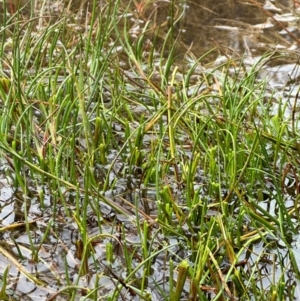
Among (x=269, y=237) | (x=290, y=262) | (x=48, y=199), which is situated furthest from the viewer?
(x=48, y=199)

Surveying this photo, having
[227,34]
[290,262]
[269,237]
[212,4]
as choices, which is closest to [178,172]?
[269,237]

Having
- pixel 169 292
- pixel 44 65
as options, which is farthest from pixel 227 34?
pixel 169 292

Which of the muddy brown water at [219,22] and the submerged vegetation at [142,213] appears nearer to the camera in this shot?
the submerged vegetation at [142,213]

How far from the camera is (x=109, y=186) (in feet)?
7.59

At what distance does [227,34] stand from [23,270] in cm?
261

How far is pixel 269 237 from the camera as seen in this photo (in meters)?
2.07

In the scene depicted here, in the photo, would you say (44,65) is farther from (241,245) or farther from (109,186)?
(241,245)

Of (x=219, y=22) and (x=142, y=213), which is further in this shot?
(x=219, y=22)

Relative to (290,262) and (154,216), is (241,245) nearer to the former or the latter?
(290,262)

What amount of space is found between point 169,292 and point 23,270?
41cm

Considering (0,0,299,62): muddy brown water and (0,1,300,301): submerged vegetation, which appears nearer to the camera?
(0,1,300,301): submerged vegetation

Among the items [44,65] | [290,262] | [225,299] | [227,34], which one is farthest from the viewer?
[227,34]

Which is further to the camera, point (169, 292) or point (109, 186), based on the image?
point (109, 186)

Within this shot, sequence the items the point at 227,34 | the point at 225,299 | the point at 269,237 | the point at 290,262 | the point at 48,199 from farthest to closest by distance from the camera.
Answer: the point at 227,34, the point at 48,199, the point at 269,237, the point at 290,262, the point at 225,299
